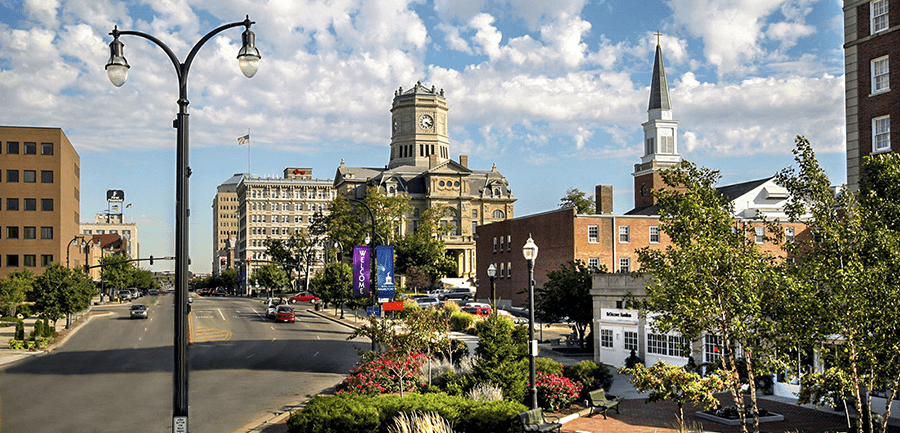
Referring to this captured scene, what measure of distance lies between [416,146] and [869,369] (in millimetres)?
156404

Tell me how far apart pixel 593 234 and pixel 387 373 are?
39.8 m

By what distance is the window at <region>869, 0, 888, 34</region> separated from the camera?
3125 centimetres

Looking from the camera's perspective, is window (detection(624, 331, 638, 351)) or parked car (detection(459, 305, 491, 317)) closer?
window (detection(624, 331, 638, 351))

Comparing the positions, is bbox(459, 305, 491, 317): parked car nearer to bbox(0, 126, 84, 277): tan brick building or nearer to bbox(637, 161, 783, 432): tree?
bbox(637, 161, 783, 432): tree

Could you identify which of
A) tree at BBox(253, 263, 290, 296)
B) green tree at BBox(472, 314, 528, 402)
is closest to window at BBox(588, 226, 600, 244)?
green tree at BBox(472, 314, 528, 402)

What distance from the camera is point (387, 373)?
24.3 metres

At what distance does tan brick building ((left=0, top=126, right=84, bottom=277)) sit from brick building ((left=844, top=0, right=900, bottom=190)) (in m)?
81.9

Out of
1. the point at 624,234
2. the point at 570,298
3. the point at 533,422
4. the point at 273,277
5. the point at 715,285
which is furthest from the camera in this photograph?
the point at 273,277

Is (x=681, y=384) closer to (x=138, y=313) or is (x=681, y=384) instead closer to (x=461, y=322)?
(x=461, y=322)

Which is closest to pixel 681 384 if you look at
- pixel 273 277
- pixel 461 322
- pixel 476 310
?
pixel 461 322

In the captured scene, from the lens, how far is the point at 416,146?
168875 mm

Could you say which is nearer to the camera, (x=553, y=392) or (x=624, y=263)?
(x=553, y=392)

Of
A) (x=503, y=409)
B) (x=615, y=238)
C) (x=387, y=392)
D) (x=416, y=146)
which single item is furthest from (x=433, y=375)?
(x=416, y=146)

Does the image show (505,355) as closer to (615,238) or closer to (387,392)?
(387,392)
